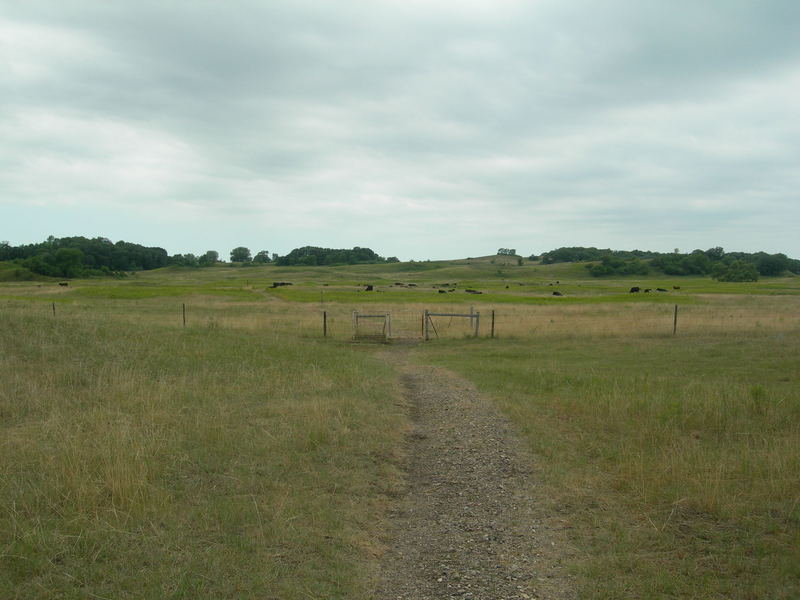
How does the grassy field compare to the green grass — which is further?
the green grass

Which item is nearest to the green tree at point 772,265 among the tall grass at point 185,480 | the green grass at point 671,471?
the green grass at point 671,471

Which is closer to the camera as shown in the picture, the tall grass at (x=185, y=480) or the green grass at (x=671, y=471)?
the tall grass at (x=185, y=480)

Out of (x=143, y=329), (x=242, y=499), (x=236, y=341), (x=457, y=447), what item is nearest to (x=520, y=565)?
(x=242, y=499)

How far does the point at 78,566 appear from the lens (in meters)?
4.79

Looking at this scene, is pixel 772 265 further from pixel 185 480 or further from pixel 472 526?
pixel 185 480

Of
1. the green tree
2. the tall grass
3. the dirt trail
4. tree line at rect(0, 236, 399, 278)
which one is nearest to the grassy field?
the tall grass

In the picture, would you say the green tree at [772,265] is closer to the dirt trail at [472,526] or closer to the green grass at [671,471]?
the green grass at [671,471]

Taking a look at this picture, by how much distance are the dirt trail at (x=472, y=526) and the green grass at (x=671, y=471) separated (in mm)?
356

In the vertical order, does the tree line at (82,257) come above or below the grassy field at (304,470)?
above

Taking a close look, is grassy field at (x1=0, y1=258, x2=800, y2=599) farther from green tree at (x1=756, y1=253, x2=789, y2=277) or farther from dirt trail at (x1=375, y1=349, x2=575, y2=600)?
green tree at (x1=756, y1=253, x2=789, y2=277)

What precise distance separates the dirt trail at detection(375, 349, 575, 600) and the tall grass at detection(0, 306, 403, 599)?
0.38 meters

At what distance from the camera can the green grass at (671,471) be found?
17.0 ft

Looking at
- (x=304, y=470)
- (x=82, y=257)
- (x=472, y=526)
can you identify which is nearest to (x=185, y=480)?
(x=304, y=470)

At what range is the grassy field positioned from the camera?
498 centimetres
